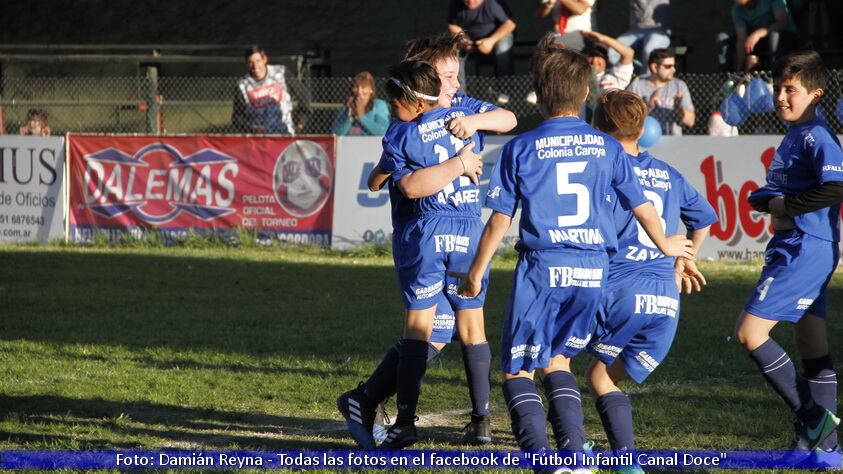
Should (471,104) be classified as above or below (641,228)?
above

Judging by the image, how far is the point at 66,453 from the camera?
208 inches

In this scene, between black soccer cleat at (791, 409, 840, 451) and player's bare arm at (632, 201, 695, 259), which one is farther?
black soccer cleat at (791, 409, 840, 451)

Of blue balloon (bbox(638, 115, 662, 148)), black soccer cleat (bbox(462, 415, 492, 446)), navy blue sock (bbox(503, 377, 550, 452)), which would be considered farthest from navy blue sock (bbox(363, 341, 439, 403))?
blue balloon (bbox(638, 115, 662, 148))

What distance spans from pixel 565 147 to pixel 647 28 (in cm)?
1202

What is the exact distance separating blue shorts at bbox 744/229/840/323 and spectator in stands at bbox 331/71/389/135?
32.7 feet

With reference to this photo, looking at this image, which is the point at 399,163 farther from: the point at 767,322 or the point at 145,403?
the point at 145,403

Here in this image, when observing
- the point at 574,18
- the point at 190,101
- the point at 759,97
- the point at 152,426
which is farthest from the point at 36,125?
the point at 152,426

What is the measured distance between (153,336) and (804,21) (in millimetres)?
11965

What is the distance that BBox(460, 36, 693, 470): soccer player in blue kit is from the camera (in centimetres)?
441

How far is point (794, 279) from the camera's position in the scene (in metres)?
5.21

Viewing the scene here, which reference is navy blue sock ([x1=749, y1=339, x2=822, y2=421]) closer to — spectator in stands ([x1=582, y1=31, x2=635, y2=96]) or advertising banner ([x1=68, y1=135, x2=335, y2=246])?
spectator in stands ([x1=582, y1=31, x2=635, y2=96])

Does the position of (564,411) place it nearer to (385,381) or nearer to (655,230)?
(655,230)

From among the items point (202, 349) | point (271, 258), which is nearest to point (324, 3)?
point (271, 258)

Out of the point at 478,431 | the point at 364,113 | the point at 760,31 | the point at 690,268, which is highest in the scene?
the point at 760,31
